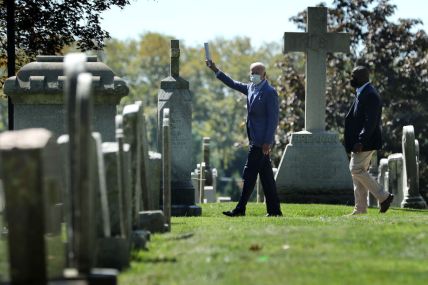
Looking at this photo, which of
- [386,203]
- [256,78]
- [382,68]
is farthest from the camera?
[382,68]

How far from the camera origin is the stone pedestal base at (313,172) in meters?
22.6

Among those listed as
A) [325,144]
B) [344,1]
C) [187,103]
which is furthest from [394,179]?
[344,1]

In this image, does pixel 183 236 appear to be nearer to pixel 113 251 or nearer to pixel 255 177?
pixel 113 251

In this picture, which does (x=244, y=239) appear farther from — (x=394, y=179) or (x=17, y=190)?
(x=394, y=179)

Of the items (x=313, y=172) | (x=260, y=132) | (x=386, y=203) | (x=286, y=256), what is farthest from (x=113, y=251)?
(x=313, y=172)

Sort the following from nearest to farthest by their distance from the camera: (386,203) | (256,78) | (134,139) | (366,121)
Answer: (134,139) → (366,121) → (256,78) → (386,203)

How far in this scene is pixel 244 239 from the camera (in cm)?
1022

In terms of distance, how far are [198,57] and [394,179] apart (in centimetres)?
9598

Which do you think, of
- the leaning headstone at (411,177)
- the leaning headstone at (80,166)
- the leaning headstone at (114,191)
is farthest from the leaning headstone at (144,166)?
the leaning headstone at (411,177)

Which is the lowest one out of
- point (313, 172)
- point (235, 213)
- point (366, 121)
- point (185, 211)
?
point (185, 211)

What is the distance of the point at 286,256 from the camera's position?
894 centimetres

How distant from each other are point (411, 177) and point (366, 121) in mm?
6791

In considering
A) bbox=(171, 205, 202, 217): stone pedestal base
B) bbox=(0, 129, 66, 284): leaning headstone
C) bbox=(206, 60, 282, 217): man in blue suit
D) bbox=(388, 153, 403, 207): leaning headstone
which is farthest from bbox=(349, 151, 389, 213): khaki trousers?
bbox=(0, 129, 66, 284): leaning headstone

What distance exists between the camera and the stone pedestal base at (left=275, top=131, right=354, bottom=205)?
22625 mm
